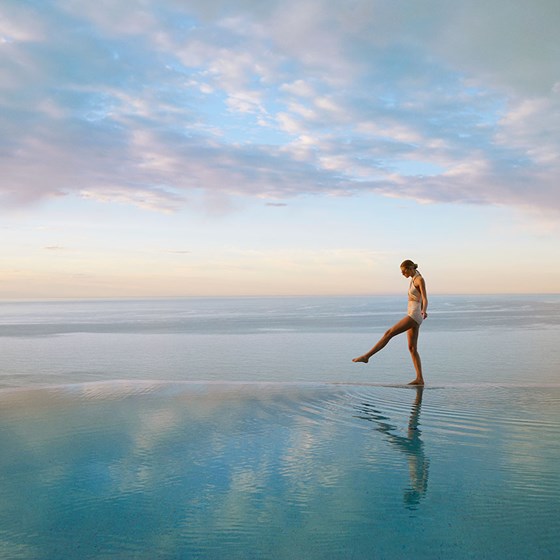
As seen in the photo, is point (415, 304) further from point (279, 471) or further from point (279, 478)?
point (279, 478)

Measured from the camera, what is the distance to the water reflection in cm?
411

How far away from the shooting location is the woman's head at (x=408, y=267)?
923 cm

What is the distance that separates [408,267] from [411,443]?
4.40 meters

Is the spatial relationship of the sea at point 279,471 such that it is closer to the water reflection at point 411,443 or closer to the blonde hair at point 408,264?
the water reflection at point 411,443

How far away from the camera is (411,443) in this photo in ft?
17.8

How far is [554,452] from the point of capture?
506cm

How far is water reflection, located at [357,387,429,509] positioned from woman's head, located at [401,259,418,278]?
89.7 inches

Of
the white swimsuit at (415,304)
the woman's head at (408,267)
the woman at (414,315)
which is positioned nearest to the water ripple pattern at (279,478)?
the woman at (414,315)

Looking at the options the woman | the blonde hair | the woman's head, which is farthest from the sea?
the blonde hair

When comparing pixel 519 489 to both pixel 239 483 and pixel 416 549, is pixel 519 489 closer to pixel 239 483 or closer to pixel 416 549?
pixel 416 549

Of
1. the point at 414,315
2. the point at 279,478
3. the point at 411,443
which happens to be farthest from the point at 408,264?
the point at 279,478

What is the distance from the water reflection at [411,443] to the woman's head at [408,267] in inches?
89.7

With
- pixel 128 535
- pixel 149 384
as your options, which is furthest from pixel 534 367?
pixel 128 535

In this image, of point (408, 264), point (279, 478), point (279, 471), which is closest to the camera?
point (279, 478)
